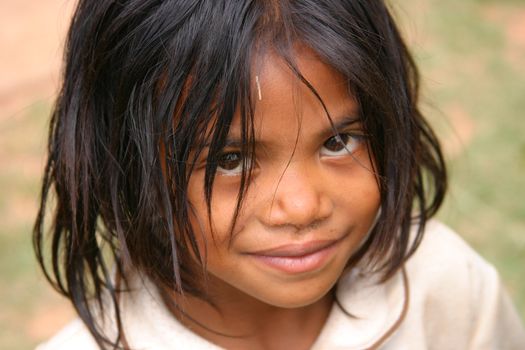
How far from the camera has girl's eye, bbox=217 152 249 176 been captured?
1237 mm

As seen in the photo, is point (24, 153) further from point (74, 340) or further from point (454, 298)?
point (454, 298)

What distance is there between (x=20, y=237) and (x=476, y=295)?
169cm

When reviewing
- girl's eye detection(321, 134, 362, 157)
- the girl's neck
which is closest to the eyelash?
girl's eye detection(321, 134, 362, 157)

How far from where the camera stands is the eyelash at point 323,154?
124 cm

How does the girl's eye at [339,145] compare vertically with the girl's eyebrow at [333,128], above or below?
below

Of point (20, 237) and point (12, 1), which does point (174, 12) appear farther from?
point (12, 1)

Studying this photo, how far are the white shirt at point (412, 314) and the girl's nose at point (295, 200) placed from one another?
1.01 feet

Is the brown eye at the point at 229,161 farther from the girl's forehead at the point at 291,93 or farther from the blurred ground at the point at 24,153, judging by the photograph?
the blurred ground at the point at 24,153

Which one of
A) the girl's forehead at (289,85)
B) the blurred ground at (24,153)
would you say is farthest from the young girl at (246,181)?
the blurred ground at (24,153)

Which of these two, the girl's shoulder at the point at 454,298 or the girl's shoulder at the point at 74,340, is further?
the girl's shoulder at the point at 454,298

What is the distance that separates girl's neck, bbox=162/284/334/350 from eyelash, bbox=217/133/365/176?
11.4 inches

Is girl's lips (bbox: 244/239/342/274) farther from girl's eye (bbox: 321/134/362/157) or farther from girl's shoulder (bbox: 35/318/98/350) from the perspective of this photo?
girl's shoulder (bbox: 35/318/98/350)

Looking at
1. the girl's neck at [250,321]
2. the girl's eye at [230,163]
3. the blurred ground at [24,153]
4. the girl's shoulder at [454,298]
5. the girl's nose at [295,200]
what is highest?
the girl's eye at [230,163]

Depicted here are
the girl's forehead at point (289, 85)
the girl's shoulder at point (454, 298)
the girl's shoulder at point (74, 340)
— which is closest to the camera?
the girl's forehead at point (289, 85)
